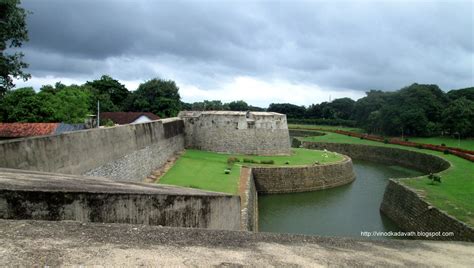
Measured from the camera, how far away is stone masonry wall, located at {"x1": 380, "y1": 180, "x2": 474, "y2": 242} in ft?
31.9

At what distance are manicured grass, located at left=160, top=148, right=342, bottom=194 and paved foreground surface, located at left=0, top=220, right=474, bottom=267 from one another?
9.43m

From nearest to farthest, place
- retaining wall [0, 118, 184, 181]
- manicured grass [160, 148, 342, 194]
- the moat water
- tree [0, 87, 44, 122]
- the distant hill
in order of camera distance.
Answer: retaining wall [0, 118, 184, 181], the moat water, manicured grass [160, 148, 342, 194], tree [0, 87, 44, 122], the distant hill

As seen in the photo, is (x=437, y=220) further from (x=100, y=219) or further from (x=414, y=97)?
(x=414, y=97)

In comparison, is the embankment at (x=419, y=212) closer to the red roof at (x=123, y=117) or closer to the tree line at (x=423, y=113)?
the tree line at (x=423, y=113)

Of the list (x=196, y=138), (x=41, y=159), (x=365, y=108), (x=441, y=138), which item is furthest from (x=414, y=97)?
(x=41, y=159)

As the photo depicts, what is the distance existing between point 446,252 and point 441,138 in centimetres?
3770

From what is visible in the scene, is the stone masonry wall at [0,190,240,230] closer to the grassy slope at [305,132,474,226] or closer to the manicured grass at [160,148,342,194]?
the manicured grass at [160,148,342,194]

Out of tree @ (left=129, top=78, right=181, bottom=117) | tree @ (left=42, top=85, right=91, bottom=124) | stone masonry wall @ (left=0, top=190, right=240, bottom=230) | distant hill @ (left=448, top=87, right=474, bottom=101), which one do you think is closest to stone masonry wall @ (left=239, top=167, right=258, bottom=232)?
stone masonry wall @ (left=0, top=190, right=240, bottom=230)

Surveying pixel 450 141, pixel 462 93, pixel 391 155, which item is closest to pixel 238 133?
pixel 391 155

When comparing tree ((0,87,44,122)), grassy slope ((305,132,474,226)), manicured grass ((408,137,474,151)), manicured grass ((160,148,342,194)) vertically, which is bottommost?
grassy slope ((305,132,474,226))

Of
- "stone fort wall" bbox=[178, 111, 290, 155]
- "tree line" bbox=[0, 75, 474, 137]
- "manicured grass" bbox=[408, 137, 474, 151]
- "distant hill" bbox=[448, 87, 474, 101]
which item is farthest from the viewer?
"distant hill" bbox=[448, 87, 474, 101]

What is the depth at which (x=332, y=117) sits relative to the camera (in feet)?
248

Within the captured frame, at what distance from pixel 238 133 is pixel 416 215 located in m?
13.1

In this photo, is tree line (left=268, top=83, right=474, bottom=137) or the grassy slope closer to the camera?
the grassy slope
